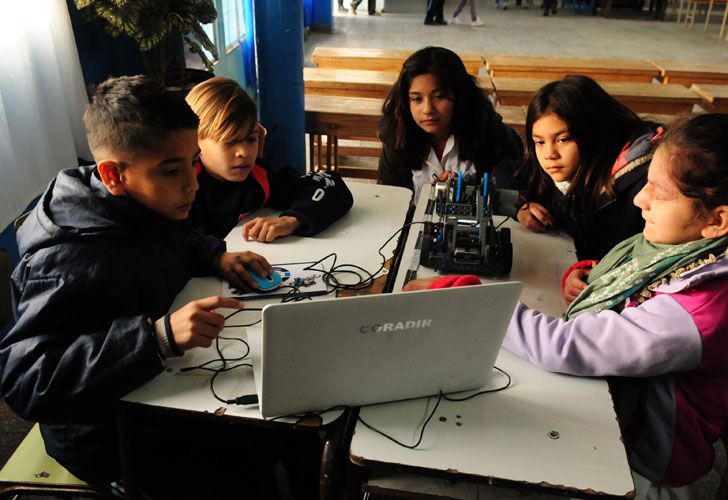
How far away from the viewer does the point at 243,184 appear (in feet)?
6.16

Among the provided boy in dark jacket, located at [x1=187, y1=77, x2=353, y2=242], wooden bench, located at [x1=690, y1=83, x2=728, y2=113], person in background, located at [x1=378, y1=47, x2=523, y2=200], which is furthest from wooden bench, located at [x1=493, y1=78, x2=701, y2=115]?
boy in dark jacket, located at [x1=187, y1=77, x2=353, y2=242]

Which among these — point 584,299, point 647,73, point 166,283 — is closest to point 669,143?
point 584,299

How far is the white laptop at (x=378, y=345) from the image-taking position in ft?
2.97

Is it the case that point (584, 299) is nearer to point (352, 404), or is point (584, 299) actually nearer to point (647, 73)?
point (352, 404)

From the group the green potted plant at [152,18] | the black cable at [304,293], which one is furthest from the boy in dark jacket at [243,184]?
the green potted plant at [152,18]

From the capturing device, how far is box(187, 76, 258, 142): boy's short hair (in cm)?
169

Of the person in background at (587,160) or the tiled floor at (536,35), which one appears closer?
the person in background at (587,160)

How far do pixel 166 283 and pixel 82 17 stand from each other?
1.86m

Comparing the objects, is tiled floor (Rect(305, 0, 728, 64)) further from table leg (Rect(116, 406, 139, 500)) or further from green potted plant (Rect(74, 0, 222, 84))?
table leg (Rect(116, 406, 139, 500))

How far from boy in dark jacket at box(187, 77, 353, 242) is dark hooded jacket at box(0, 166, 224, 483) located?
462mm

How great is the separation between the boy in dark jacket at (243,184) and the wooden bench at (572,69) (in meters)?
2.95

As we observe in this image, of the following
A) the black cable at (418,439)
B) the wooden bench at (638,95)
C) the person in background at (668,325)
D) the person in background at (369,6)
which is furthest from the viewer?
the person in background at (369,6)

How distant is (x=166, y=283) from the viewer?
1.37 meters

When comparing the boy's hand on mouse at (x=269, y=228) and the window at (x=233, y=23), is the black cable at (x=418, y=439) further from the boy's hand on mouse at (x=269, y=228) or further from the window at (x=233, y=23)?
the window at (x=233, y=23)
